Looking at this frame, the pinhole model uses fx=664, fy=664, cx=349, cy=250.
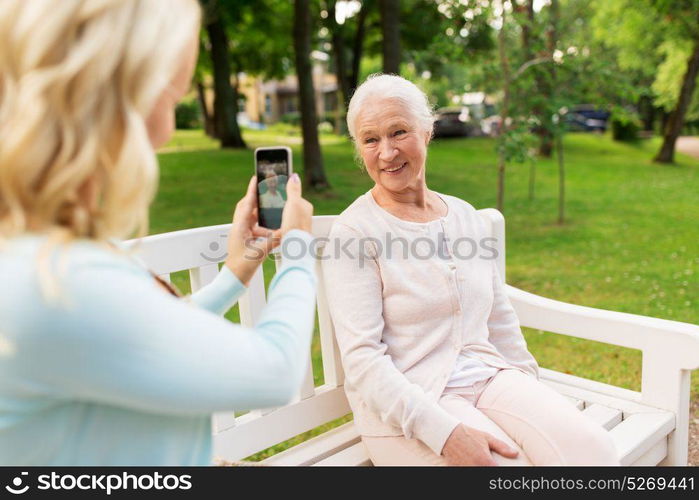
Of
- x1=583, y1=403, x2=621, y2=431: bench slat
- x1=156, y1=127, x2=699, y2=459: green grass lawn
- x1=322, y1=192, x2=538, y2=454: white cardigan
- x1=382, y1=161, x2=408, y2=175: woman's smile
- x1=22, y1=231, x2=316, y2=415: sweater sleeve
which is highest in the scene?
x1=382, y1=161, x2=408, y2=175: woman's smile

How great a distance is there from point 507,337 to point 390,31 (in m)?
8.31

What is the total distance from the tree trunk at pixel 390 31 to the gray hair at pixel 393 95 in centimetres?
782

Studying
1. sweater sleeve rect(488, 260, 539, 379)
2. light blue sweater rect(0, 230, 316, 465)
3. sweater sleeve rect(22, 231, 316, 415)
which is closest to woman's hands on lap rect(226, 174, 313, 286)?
light blue sweater rect(0, 230, 316, 465)

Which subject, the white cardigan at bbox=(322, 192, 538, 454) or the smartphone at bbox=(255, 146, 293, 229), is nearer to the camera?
the smartphone at bbox=(255, 146, 293, 229)

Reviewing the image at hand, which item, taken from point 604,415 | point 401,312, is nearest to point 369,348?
point 401,312

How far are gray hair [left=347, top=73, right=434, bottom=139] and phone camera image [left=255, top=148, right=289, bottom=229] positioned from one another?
719 millimetres

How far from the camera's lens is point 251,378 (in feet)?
3.52

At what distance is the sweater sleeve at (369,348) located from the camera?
2.09 metres

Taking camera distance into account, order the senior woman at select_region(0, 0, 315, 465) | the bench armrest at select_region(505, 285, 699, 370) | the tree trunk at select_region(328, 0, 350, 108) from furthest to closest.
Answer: the tree trunk at select_region(328, 0, 350, 108)
the bench armrest at select_region(505, 285, 699, 370)
the senior woman at select_region(0, 0, 315, 465)

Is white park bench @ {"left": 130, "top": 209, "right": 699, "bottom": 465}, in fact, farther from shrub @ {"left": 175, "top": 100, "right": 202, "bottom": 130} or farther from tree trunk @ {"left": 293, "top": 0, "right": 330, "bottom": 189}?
shrub @ {"left": 175, "top": 100, "right": 202, "bottom": 130}

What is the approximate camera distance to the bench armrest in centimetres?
258

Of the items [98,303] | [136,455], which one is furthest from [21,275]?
[136,455]
